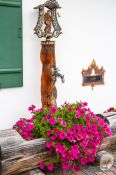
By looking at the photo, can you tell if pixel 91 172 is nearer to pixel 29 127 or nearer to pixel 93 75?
pixel 29 127

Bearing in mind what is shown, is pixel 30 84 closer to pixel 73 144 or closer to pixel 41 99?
pixel 41 99

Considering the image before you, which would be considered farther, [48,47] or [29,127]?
[48,47]

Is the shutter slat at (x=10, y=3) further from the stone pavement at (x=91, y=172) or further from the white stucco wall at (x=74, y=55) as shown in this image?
the stone pavement at (x=91, y=172)

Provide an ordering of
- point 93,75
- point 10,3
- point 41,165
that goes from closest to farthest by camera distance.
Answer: point 41,165 → point 10,3 → point 93,75

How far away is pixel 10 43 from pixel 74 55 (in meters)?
1.03

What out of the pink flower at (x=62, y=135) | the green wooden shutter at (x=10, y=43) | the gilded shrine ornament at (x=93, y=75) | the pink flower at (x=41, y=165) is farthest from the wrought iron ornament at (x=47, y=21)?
the pink flower at (x=41, y=165)

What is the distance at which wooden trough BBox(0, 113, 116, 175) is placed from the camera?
2803mm

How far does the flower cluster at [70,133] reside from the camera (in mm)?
2916

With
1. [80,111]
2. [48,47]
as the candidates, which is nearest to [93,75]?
[48,47]

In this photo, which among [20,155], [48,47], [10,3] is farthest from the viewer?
[48,47]

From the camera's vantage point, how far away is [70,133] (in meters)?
2.95

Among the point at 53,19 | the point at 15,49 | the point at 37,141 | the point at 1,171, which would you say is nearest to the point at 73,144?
the point at 37,141

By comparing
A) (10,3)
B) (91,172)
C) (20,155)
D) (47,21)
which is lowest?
(91,172)

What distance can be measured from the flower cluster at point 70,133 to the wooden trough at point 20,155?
75 millimetres
